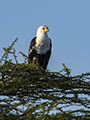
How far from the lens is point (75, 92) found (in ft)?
11.1

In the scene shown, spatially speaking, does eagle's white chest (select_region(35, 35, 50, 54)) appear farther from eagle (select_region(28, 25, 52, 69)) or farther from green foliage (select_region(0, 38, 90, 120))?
green foliage (select_region(0, 38, 90, 120))

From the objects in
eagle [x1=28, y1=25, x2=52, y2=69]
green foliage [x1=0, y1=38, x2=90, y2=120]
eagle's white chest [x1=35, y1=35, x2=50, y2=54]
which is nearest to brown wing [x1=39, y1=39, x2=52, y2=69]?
eagle [x1=28, y1=25, x2=52, y2=69]

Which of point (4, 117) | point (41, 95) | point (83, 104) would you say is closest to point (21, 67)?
point (41, 95)

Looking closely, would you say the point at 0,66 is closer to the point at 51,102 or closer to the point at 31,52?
the point at 51,102

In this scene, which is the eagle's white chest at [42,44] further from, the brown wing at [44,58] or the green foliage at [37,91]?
the green foliage at [37,91]

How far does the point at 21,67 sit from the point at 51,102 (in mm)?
650

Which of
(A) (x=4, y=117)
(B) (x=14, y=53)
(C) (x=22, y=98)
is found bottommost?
(A) (x=4, y=117)

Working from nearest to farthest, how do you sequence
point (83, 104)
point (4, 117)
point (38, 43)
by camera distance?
point (4, 117) → point (83, 104) → point (38, 43)

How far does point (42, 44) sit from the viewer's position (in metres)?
5.74

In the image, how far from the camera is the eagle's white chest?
18.8 ft

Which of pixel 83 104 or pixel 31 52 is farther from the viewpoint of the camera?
pixel 31 52

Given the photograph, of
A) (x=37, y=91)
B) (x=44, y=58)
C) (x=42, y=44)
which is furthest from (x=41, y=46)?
(x=37, y=91)

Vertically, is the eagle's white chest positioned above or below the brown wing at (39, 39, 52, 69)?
above

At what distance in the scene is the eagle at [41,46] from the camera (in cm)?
574
